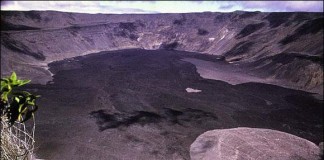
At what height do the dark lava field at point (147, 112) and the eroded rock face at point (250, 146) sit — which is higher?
the eroded rock face at point (250, 146)

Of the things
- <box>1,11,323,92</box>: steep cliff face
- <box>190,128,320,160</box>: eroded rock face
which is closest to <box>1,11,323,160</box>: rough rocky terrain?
<box>1,11,323,92</box>: steep cliff face

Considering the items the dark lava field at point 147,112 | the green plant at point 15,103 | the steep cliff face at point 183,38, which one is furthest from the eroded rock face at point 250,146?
the steep cliff face at point 183,38

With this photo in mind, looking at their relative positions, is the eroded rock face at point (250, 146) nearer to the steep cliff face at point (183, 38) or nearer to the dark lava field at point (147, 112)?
the dark lava field at point (147, 112)

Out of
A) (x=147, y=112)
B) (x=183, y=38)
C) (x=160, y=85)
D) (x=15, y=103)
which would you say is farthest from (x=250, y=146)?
(x=183, y=38)

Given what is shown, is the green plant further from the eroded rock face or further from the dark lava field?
the eroded rock face

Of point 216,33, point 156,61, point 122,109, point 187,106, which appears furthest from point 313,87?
point 216,33
